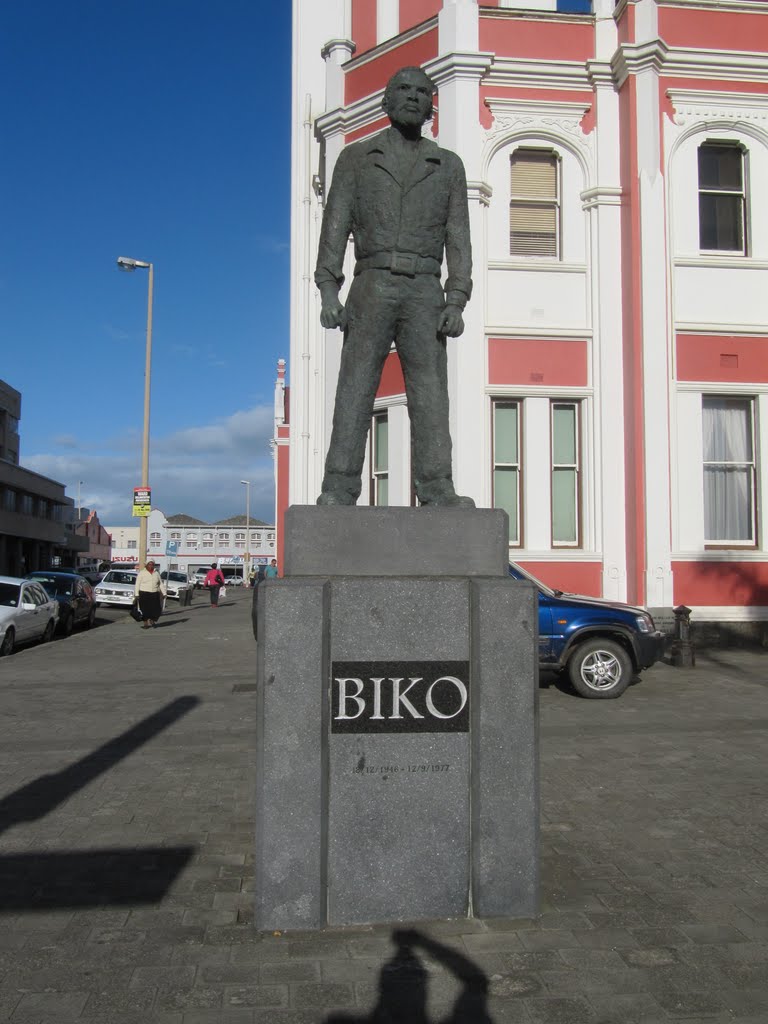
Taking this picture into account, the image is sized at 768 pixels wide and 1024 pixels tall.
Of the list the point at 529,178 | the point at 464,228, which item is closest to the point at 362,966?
the point at 464,228

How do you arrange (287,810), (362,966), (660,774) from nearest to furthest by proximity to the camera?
1. (362,966)
2. (287,810)
3. (660,774)

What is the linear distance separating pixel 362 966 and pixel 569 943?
92 cm

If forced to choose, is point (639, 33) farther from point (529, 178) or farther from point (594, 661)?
point (594, 661)

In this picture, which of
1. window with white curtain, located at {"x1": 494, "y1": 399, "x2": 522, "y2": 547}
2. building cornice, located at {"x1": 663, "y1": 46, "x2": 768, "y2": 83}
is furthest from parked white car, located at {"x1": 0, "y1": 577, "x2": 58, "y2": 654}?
building cornice, located at {"x1": 663, "y1": 46, "x2": 768, "y2": 83}

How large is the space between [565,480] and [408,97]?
A: 11789mm

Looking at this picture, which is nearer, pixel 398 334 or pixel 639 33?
pixel 398 334

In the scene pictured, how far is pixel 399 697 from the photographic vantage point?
14.3 ft

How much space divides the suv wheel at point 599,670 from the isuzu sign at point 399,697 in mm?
7147

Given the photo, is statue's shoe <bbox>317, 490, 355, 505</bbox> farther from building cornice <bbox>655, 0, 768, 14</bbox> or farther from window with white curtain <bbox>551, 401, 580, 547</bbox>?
building cornice <bbox>655, 0, 768, 14</bbox>

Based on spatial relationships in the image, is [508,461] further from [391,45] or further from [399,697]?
[399,697]

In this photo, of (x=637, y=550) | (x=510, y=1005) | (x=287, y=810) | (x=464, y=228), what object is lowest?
(x=510, y=1005)

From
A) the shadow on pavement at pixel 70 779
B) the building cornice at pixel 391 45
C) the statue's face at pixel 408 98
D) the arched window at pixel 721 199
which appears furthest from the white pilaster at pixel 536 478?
the statue's face at pixel 408 98

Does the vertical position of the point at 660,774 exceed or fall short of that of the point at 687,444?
it falls short

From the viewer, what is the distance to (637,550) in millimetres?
15438
